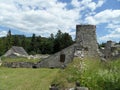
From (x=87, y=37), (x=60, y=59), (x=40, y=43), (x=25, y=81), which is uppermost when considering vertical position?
(x=40, y=43)

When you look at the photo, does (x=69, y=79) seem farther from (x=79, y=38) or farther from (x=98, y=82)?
(x=79, y=38)

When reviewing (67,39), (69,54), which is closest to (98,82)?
(69,54)

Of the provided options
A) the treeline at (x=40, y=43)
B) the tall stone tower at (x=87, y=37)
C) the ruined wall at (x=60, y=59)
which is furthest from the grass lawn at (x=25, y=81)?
the treeline at (x=40, y=43)

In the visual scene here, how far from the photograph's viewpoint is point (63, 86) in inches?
363

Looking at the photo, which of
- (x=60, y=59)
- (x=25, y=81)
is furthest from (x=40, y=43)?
(x=25, y=81)

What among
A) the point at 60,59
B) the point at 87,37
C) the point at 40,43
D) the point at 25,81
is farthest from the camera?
the point at 40,43

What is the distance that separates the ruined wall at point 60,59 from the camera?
31.8 meters

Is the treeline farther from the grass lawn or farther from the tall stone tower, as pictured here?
the grass lawn

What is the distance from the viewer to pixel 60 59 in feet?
106

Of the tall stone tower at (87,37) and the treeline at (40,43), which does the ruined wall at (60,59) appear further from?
the treeline at (40,43)

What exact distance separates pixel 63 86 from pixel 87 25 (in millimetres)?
20186

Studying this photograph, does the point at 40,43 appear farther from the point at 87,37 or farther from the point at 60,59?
the point at 87,37

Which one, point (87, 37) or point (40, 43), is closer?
point (87, 37)

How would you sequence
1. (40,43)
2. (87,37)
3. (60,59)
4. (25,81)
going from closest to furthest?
(25,81), (87,37), (60,59), (40,43)
